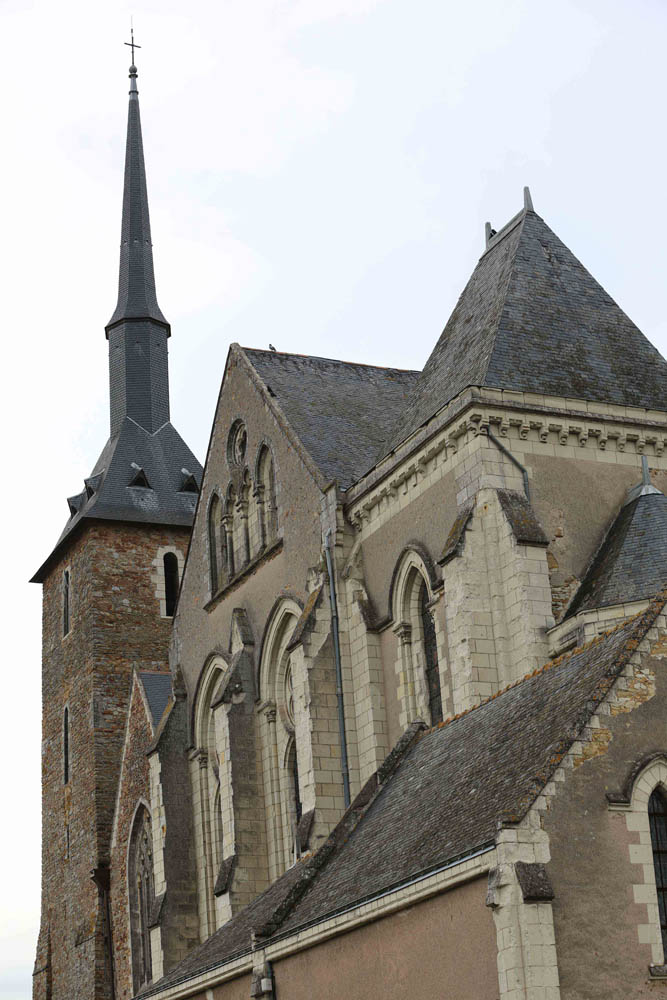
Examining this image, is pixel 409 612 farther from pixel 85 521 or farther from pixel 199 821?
pixel 85 521

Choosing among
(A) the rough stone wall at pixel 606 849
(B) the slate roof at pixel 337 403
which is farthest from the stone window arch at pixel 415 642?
(A) the rough stone wall at pixel 606 849

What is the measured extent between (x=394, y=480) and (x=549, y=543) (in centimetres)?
321

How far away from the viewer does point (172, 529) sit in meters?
38.5

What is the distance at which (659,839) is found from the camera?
12641 mm

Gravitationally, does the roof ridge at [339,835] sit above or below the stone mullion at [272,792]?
below

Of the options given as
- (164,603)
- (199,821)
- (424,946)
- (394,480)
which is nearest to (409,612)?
(394,480)

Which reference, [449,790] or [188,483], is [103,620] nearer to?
[188,483]

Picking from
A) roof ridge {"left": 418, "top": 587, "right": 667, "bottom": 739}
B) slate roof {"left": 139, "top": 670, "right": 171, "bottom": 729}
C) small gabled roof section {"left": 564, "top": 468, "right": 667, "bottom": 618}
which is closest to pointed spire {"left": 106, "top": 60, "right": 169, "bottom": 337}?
slate roof {"left": 139, "top": 670, "right": 171, "bottom": 729}

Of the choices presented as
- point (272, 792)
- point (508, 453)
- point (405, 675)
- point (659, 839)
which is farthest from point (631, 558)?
point (272, 792)

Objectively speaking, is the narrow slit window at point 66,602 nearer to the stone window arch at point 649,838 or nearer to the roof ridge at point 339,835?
the roof ridge at point 339,835

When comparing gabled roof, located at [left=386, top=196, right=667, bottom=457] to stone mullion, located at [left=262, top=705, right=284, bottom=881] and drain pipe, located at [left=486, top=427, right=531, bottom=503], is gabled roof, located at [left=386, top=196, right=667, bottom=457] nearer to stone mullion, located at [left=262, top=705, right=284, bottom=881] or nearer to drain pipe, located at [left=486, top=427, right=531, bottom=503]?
drain pipe, located at [left=486, top=427, right=531, bottom=503]

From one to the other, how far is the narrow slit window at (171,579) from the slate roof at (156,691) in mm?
3558

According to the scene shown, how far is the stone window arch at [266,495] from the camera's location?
2708 centimetres

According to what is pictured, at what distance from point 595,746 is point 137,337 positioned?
1229 inches
